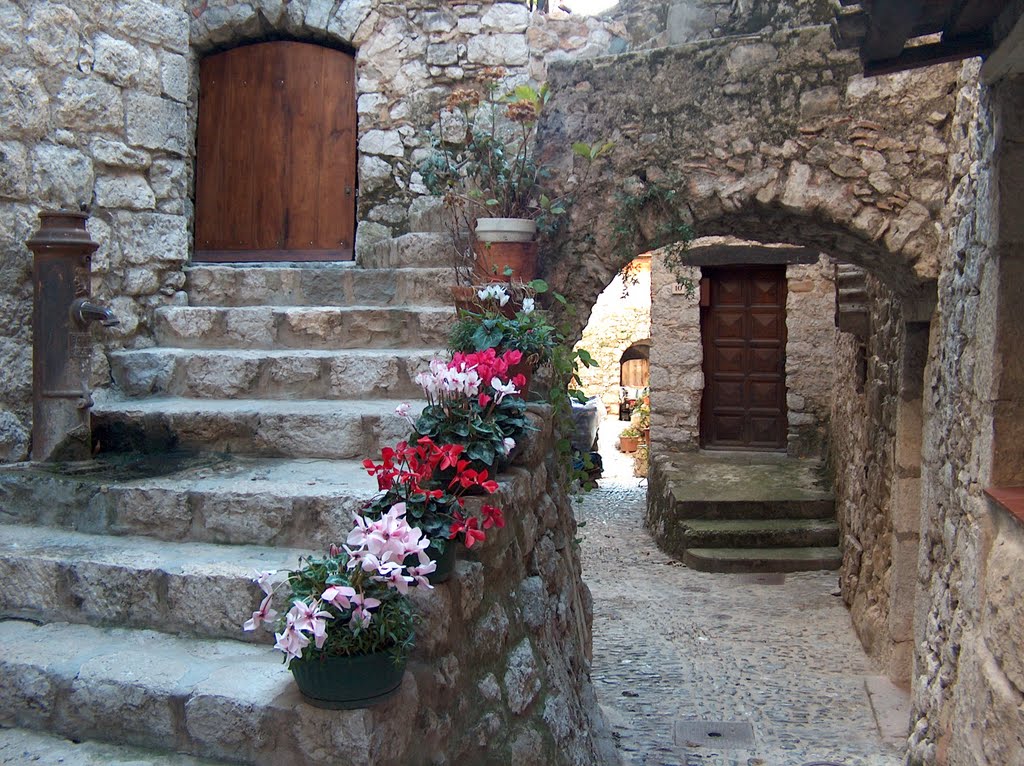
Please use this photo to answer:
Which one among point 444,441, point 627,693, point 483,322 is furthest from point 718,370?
point 444,441

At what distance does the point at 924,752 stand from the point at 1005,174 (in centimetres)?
214

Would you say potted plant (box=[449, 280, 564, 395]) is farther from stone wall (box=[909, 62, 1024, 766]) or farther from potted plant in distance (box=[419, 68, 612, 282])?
stone wall (box=[909, 62, 1024, 766])

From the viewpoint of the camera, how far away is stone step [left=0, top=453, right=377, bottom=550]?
281 centimetres

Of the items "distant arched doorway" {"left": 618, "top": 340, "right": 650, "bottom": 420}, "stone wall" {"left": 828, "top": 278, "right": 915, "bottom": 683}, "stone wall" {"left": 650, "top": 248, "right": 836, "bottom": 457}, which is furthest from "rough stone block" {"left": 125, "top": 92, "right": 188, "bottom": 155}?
"distant arched doorway" {"left": 618, "top": 340, "right": 650, "bottom": 420}

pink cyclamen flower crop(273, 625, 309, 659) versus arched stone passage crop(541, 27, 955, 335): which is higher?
arched stone passage crop(541, 27, 955, 335)

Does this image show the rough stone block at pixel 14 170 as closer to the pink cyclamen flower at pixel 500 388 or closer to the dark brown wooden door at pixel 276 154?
the dark brown wooden door at pixel 276 154

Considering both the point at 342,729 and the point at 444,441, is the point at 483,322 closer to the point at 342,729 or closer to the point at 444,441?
the point at 444,441

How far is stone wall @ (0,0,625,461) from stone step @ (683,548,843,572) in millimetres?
→ 3808

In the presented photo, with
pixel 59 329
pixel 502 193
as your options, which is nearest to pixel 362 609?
pixel 59 329

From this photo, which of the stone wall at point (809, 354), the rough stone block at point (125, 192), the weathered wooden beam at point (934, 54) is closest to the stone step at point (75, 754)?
the rough stone block at point (125, 192)

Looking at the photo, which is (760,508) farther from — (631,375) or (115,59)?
(631,375)

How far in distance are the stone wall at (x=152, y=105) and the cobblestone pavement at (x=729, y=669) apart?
2901 millimetres

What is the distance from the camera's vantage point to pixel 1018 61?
8.99 feet

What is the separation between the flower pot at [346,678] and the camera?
1.98m
